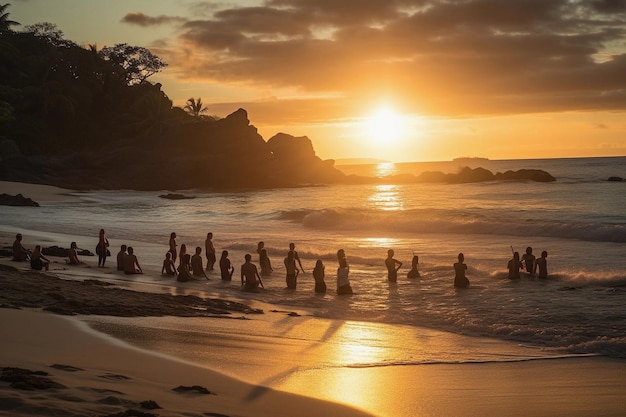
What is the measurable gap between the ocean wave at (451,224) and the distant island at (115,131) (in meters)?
45.5

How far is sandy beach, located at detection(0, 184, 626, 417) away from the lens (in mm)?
7570

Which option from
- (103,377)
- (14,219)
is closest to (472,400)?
(103,377)

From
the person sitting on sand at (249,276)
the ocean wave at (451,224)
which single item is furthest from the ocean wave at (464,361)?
the ocean wave at (451,224)

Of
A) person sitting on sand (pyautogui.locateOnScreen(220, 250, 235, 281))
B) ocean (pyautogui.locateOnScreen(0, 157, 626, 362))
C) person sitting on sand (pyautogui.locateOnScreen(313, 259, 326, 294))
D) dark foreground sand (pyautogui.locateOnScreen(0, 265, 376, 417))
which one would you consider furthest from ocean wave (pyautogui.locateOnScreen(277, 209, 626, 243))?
dark foreground sand (pyautogui.locateOnScreen(0, 265, 376, 417))

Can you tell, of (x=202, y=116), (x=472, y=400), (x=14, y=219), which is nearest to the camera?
(x=472, y=400)

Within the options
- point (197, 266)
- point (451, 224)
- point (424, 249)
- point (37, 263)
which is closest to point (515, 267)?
point (197, 266)

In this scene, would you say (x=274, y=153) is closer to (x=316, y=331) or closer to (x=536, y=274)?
(x=536, y=274)

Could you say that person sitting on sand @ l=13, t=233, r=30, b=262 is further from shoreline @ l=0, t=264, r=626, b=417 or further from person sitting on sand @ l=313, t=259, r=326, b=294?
person sitting on sand @ l=313, t=259, r=326, b=294

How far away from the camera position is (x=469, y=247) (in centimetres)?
3297

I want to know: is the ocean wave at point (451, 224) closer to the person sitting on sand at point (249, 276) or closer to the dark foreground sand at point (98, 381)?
the person sitting on sand at point (249, 276)

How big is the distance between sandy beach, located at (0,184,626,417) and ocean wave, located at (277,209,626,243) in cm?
2588

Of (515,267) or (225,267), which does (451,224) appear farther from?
(225,267)

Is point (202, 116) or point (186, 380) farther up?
point (202, 116)

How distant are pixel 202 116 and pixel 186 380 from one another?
111m
